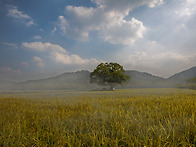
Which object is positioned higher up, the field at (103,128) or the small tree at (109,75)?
the small tree at (109,75)

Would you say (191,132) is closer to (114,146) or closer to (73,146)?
(114,146)

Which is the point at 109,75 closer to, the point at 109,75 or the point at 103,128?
the point at 109,75

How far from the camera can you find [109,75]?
155 ft

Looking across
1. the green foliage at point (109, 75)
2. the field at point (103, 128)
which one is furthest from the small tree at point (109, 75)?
the field at point (103, 128)

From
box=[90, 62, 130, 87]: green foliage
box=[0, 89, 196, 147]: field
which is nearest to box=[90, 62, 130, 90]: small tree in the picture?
box=[90, 62, 130, 87]: green foliage

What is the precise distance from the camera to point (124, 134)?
3146 mm

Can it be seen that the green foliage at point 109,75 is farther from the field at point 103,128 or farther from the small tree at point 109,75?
the field at point 103,128

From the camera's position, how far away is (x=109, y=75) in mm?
47250

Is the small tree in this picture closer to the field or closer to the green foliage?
the green foliage

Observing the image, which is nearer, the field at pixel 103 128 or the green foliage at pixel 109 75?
the field at pixel 103 128

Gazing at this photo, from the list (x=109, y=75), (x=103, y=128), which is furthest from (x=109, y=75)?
(x=103, y=128)

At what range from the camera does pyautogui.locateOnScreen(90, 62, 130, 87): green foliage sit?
47.3 meters

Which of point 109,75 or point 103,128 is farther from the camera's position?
point 109,75

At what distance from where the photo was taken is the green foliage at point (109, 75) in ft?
155
